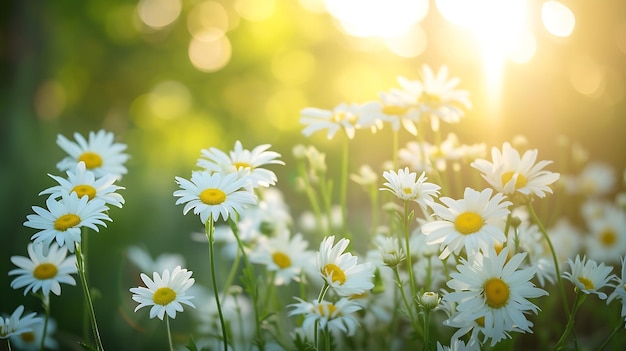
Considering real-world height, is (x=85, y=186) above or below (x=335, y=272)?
above

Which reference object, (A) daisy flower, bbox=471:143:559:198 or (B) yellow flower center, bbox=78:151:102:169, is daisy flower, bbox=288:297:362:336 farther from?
(B) yellow flower center, bbox=78:151:102:169

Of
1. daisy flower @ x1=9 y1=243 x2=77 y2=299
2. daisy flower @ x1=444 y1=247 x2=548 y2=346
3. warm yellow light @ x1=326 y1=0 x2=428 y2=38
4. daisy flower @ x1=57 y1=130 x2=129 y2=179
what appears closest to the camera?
daisy flower @ x1=444 y1=247 x2=548 y2=346

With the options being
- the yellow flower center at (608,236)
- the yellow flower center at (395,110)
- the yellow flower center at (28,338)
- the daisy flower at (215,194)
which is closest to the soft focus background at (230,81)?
the yellow flower center at (28,338)

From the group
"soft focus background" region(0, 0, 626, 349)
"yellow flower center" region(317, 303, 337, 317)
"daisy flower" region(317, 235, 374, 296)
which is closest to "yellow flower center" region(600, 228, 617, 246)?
"soft focus background" region(0, 0, 626, 349)

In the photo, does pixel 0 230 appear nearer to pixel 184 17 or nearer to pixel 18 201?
pixel 18 201

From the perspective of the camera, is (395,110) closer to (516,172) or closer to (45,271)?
(516,172)

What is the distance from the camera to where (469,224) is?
3.23 feet

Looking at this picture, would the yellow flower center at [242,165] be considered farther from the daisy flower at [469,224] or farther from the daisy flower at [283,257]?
the daisy flower at [469,224]

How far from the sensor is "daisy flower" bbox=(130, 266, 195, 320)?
1.00 meters

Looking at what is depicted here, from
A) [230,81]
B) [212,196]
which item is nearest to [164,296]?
[212,196]

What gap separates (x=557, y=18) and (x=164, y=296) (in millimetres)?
2719

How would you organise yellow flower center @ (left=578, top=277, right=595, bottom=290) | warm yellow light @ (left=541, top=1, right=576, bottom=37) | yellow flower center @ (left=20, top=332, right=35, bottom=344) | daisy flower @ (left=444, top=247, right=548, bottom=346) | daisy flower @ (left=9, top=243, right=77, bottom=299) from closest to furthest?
daisy flower @ (left=444, top=247, right=548, bottom=346)
yellow flower center @ (left=578, top=277, right=595, bottom=290)
daisy flower @ (left=9, top=243, right=77, bottom=299)
yellow flower center @ (left=20, top=332, right=35, bottom=344)
warm yellow light @ (left=541, top=1, right=576, bottom=37)

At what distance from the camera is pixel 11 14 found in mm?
6977

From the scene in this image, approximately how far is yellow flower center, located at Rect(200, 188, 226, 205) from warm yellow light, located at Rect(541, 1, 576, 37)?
250 cm
